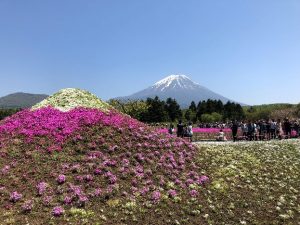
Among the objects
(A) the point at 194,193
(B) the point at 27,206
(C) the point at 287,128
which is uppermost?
(C) the point at 287,128

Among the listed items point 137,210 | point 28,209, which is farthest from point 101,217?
point 28,209

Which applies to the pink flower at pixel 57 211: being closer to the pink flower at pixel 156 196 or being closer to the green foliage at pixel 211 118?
the pink flower at pixel 156 196

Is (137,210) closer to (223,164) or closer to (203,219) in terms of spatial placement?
(203,219)

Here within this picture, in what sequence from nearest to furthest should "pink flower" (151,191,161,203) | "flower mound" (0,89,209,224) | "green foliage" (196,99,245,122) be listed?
"flower mound" (0,89,209,224) < "pink flower" (151,191,161,203) < "green foliage" (196,99,245,122)

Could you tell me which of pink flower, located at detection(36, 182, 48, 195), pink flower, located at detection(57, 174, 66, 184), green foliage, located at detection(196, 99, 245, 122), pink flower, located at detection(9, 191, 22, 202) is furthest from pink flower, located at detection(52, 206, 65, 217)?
green foliage, located at detection(196, 99, 245, 122)

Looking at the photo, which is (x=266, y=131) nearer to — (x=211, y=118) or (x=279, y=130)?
(x=279, y=130)

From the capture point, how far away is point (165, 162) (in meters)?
27.1

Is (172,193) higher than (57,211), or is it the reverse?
(172,193)

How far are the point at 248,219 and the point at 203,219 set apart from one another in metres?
2.63

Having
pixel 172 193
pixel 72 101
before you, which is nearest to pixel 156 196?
pixel 172 193

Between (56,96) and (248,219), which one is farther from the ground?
(56,96)

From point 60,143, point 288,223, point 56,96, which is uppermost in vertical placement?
point 56,96

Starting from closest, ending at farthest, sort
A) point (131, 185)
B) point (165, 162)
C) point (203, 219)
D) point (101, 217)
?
point (101, 217) → point (203, 219) → point (131, 185) → point (165, 162)

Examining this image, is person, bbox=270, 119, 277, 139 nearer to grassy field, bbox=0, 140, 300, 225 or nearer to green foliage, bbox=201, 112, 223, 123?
grassy field, bbox=0, 140, 300, 225
